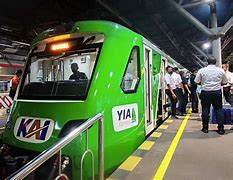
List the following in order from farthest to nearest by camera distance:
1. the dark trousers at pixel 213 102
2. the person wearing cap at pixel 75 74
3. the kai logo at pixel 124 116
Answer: the dark trousers at pixel 213 102, the person wearing cap at pixel 75 74, the kai logo at pixel 124 116

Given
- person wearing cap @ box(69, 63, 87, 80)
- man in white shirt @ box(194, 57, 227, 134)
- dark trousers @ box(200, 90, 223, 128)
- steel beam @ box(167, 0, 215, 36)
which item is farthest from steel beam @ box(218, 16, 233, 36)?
person wearing cap @ box(69, 63, 87, 80)

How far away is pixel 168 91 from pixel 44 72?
4070 millimetres

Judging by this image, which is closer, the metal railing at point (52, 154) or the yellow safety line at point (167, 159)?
the metal railing at point (52, 154)

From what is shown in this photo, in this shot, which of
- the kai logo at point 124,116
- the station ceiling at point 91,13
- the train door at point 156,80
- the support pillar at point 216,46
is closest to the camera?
the kai logo at point 124,116

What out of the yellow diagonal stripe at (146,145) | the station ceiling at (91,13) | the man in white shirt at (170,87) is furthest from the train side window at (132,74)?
the station ceiling at (91,13)

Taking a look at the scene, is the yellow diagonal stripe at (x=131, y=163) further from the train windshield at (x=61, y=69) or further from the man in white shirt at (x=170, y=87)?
the man in white shirt at (x=170, y=87)

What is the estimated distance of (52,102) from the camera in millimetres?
3088

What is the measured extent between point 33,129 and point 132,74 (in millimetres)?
1685

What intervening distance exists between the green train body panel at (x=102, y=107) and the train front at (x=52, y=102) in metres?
0.01

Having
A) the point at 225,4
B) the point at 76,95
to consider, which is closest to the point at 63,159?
the point at 76,95

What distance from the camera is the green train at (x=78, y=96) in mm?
2865

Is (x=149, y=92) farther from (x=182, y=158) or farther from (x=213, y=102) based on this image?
(x=182, y=158)

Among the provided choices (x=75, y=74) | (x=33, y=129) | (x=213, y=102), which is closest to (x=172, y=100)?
(x=213, y=102)

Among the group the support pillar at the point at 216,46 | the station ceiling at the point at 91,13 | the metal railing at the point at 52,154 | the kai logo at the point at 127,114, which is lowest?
the metal railing at the point at 52,154
